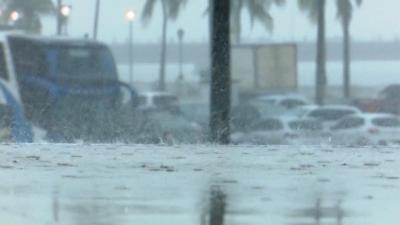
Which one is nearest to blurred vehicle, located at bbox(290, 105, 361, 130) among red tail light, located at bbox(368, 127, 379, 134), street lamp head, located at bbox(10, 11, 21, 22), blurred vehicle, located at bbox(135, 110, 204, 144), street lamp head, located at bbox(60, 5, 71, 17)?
red tail light, located at bbox(368, 127, 379, 134)

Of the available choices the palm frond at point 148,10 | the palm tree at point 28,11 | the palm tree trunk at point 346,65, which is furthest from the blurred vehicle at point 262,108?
the palm tree at point 28,11

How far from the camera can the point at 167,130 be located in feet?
37.0

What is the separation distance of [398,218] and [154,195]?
157 centimetres

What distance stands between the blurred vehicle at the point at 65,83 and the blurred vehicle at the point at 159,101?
0.31 m

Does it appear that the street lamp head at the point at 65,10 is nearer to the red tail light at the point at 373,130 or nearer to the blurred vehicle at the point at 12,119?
the blurred vehicle at the point at 12,119

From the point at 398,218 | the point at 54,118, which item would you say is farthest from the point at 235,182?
the point at 54,118

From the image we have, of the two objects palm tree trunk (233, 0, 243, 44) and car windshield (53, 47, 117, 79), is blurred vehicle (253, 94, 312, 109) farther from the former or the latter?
car windshield (53, 47, 117, 79)

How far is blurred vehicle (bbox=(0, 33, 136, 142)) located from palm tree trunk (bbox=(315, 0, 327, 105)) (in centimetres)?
251

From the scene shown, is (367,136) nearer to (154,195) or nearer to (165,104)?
(165,104)

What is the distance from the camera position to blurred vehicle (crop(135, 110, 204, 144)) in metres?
10.5

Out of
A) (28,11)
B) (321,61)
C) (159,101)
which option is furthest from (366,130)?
(28,11)

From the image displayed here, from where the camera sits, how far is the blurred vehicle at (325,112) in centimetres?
1200

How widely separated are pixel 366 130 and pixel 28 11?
5.71 meters

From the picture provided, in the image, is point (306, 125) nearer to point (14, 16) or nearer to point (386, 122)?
point (386, 122)
